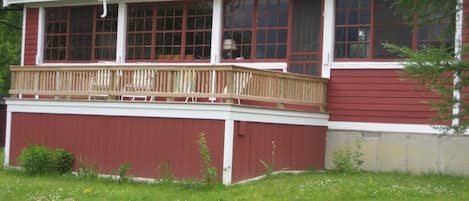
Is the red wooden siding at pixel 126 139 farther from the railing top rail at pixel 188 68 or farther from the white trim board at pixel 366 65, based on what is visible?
the white trim board at pixel 366 65

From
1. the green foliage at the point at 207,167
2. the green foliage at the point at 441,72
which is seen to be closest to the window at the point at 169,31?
the green foliage at the point at 207,167

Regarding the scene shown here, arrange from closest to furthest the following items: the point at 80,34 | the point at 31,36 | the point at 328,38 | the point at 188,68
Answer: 1. the point at 188,68
2. the point at 328,38
3. the point at 80,34
4. the point at 31,36

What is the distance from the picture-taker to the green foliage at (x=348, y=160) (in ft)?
48.8

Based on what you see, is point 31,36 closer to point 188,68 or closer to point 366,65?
point 188,68

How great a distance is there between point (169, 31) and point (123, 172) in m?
5.08

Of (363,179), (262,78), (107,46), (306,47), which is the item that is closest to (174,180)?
(262,78)

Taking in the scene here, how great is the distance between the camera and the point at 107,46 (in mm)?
19016

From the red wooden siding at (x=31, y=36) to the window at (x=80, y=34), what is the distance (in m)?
0.32

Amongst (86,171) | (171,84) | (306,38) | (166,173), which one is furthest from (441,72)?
(86,171)

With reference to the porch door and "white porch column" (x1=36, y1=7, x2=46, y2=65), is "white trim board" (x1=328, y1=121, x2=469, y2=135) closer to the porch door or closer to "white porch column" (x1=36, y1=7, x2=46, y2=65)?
the porch door

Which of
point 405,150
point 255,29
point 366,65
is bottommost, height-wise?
point 405,150

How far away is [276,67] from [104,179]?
482cm

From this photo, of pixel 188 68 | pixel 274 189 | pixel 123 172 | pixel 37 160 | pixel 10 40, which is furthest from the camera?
pixel 10 40

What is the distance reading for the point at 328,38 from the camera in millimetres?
15789
